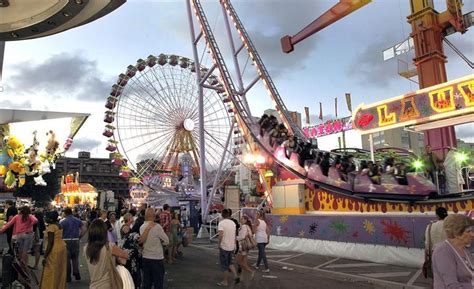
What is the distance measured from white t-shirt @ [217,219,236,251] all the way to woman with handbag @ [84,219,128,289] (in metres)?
4.24

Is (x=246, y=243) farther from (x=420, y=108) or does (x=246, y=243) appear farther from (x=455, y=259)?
(x=455, y=259)

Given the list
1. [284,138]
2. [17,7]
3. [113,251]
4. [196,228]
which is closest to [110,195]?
[196,228]

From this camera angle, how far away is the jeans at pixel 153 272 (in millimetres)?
6150

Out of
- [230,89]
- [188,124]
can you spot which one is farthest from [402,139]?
[230,89]

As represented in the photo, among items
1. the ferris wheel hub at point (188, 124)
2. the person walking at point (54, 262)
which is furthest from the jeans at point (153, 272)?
the ferris wheel hub at point (188, 124)

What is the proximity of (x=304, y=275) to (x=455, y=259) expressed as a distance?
728cm

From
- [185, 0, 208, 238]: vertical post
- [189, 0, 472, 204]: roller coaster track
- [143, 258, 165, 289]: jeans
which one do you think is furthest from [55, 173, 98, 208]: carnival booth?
[143, 258, 165, 289]: jeans

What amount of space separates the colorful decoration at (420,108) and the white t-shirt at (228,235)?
4819mm

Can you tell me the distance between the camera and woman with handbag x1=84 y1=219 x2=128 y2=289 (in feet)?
13.4

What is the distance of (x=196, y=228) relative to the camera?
75.7 ft

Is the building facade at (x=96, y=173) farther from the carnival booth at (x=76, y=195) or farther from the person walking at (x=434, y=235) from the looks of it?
the person walking at (x=434, y=235)

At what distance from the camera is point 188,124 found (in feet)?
117

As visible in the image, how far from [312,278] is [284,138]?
6103 millimetres

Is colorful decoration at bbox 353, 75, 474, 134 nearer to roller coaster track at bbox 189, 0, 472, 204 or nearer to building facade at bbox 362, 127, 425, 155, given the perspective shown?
roller coaster track at bbox 189, 0, 472, 204
